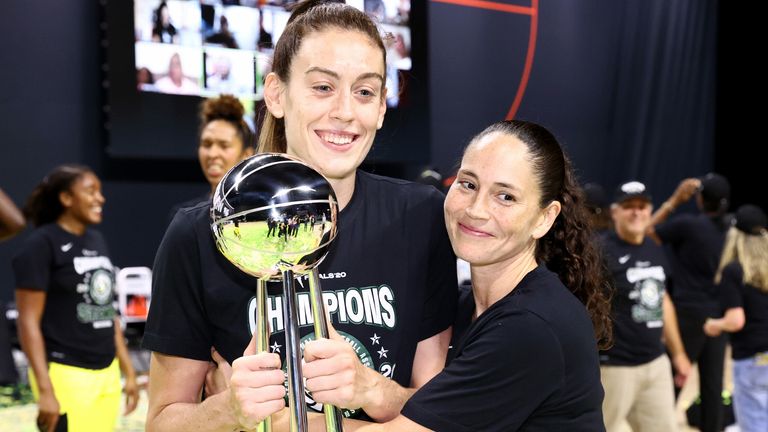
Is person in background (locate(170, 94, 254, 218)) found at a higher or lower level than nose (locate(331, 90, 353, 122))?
lower

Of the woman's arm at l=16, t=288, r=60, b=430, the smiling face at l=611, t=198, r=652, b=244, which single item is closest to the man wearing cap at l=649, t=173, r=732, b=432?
the smiling face at l=611, t=198, r=652, b=244

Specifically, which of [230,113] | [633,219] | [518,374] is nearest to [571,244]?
[518,374]

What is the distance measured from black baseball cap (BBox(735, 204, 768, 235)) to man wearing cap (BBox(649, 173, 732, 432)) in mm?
491

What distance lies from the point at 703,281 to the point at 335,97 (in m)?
4.81

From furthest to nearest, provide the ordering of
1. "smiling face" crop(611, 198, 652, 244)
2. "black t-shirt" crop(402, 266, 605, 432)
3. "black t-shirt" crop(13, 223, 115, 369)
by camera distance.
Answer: "smiling face" crop(611, 198, 652, 244)
"black t-shirt" crop(13, 223, 115, 369)
"black t-shirt" crop(402, 266, 605, 432)

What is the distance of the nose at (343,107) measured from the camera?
53.4 inches

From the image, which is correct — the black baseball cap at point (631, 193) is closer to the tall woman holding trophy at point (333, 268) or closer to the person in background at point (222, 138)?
the person in background at point (222, 138)

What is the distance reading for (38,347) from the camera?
3.68 m

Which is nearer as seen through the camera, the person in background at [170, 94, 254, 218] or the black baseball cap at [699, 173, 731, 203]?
the person in background at [170, 94, 254, 218]

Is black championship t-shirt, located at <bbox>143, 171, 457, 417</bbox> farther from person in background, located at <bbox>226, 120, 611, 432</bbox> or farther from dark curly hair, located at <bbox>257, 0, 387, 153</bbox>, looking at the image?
dark curly hair, located at <bbox>257, 0, 387, 153</bbox>

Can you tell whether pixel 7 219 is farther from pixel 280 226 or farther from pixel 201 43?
pixel 201 43

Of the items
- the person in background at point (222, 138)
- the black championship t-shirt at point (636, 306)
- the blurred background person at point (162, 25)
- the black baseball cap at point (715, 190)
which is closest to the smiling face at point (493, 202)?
the person in background at point (222, 138)

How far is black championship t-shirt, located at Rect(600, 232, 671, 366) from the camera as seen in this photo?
443 centimetres

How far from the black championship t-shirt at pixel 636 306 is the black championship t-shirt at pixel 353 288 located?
9.87ft
